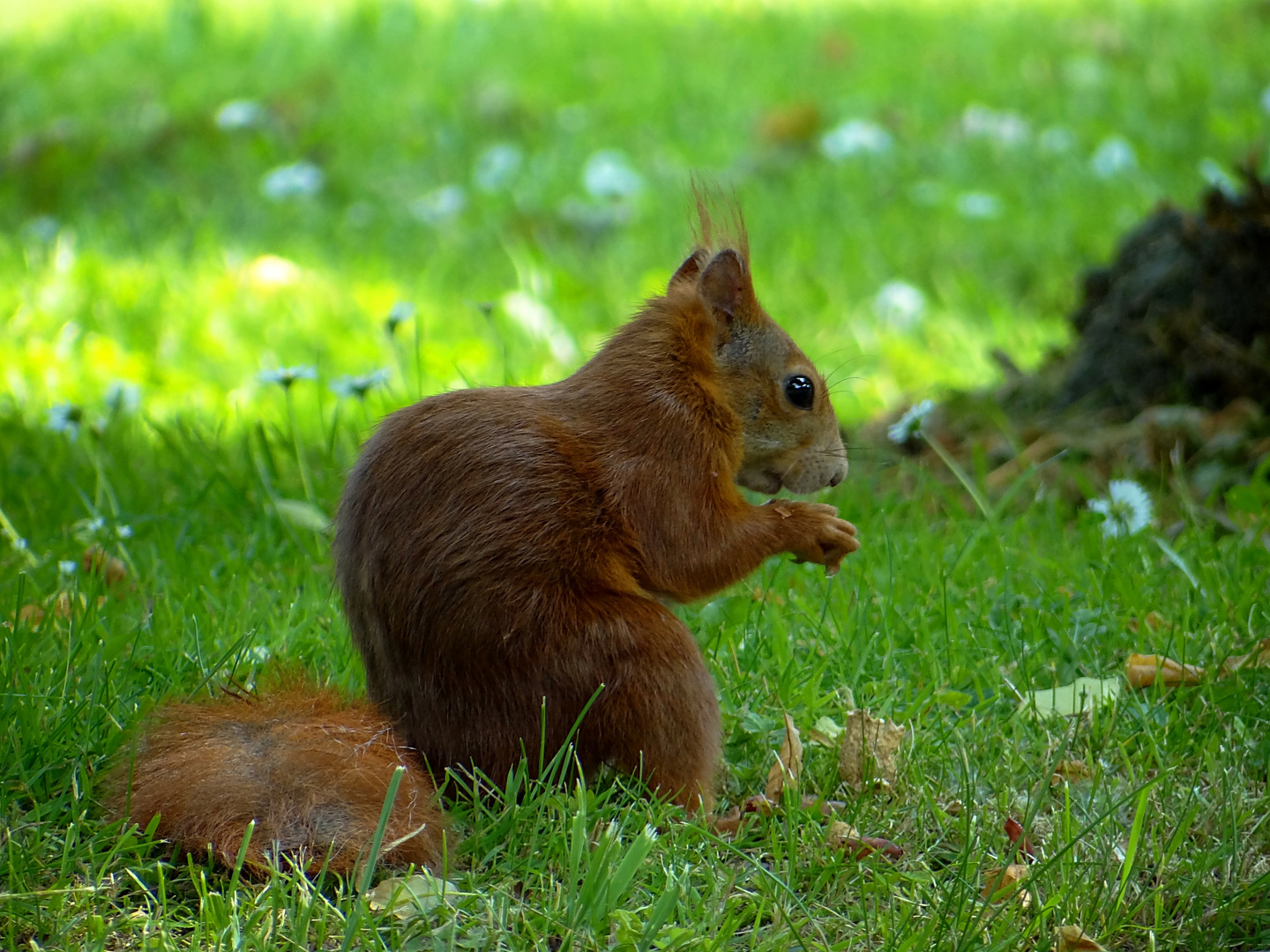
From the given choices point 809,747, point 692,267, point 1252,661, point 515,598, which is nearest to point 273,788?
point 515,598

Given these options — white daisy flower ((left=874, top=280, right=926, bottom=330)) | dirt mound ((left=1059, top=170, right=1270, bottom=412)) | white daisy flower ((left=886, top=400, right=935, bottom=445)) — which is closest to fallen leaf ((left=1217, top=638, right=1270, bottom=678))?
white daisy flower ((left=886, top=400, right=935, bottom=445))

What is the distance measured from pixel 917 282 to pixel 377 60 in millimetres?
3573

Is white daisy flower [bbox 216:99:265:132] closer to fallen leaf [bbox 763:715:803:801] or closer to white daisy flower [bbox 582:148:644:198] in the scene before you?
white daisy flower [bbox 582:148:644:198]

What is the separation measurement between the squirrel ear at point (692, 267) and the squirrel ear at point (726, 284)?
0.36 feet

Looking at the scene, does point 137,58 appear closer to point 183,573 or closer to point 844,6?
point 844,6

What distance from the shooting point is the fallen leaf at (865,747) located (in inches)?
80.7

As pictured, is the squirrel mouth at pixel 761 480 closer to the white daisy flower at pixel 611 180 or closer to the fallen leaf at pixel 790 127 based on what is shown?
the white daisy flower at pixel 611 180

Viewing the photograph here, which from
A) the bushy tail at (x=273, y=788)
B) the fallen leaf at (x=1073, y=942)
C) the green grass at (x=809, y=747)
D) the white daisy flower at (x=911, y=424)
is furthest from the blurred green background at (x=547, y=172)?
the fallen leaf at (x=1073, y=942)

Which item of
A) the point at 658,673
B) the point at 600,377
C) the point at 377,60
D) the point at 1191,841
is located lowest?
the point at 1191,841

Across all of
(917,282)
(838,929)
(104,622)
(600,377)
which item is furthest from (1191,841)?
(917,282)

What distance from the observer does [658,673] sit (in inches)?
74.1

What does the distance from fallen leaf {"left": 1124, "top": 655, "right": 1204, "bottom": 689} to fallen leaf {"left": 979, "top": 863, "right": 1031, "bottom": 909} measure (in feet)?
1.91

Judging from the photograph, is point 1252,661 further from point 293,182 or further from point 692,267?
point 293,182

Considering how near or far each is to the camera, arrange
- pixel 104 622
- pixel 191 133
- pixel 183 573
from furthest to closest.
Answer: pixel 191 133 → pixel 183 573 → pixel 104 622
